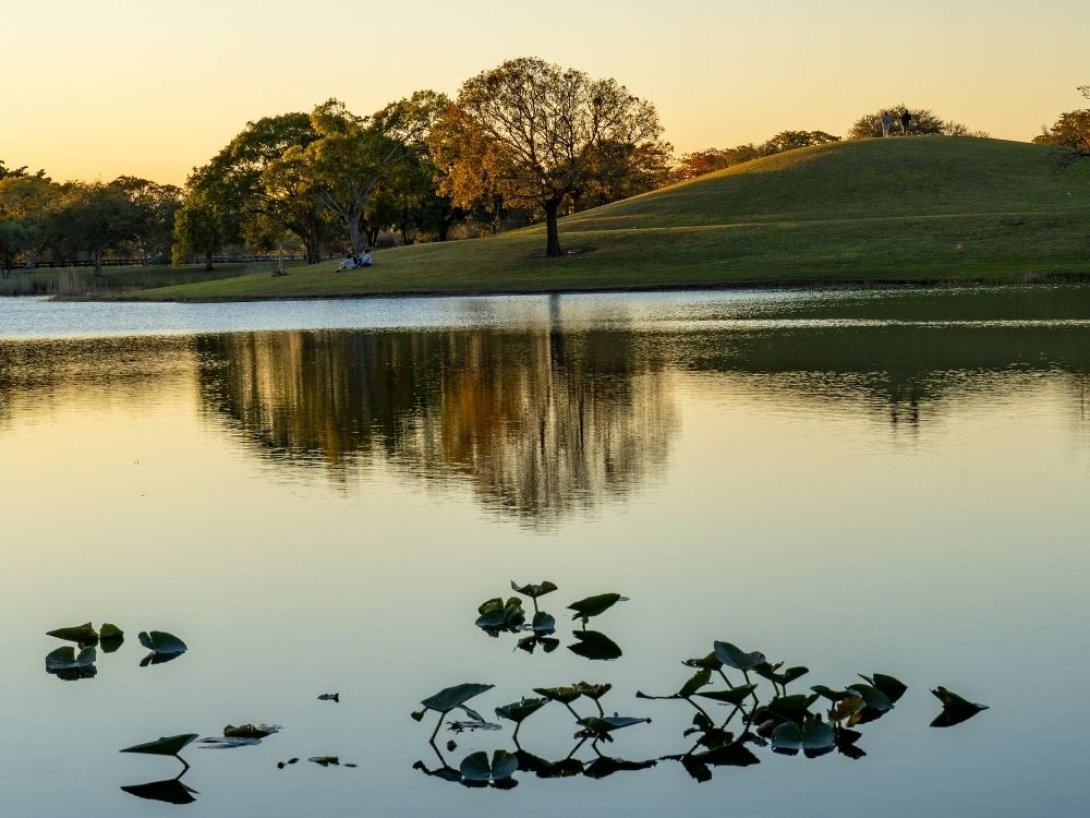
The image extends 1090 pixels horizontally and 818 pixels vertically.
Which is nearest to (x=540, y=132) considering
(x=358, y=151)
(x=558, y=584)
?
(x=358, y=151)

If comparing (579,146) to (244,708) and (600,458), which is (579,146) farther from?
(244,708)

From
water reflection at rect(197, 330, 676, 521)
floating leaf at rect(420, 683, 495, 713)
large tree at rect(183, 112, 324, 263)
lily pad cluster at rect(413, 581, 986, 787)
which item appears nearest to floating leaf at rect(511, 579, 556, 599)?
lily pad cluster at rect(413, 581, 986, 787)

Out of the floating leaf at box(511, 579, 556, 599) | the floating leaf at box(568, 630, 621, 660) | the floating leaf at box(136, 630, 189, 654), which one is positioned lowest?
the floating leaf at box(568, 630, 621, 660)

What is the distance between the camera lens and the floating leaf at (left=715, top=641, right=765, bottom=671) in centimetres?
1027

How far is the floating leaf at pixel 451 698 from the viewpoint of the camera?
391 inches

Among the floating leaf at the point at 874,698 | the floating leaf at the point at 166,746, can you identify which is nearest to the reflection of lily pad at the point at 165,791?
the floating leaf at the point at 166,746

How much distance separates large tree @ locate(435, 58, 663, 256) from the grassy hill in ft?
15.9

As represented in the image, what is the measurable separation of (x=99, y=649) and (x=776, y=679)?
18.4ft

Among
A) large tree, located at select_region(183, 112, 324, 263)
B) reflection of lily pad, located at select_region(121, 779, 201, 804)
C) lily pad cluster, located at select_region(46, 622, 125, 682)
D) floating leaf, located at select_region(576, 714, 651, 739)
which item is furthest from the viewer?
large tree, located at select_region(183, 112, 324, 263)

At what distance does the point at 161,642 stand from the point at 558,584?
3.69 metres

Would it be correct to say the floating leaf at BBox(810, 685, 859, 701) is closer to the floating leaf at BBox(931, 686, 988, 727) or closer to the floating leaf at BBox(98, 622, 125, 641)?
the floating leaf at BBox(931, 686, 988, 727)

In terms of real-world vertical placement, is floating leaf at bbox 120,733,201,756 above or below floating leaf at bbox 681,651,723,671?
below

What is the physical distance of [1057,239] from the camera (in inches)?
3243

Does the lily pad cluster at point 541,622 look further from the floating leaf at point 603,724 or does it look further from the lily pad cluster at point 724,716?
the floating leaf at point 603,724
